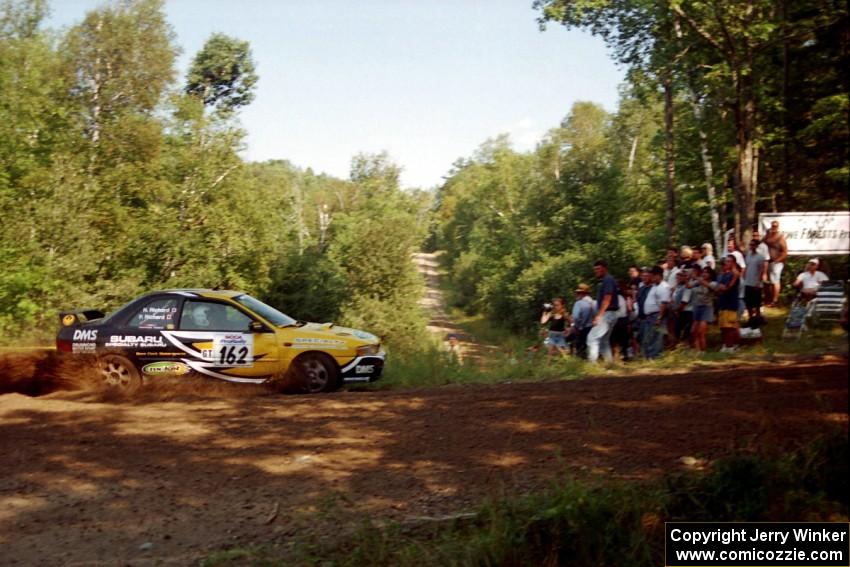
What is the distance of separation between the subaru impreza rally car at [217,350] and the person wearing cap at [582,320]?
13.7 feet

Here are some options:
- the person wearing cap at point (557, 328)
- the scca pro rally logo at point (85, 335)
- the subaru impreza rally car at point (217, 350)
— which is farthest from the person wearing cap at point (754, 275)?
the scca pro rally logo at point (85, 335)

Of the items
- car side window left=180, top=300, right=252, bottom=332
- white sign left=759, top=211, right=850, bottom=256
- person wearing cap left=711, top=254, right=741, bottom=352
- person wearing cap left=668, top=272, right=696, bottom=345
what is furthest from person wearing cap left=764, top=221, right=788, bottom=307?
car side window left=180, top=300, right=252, bottom=332

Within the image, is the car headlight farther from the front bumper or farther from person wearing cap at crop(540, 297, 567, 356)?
person wearing cap at crop(540, 297, 567, 356)

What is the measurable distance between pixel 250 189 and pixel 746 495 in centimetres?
2927

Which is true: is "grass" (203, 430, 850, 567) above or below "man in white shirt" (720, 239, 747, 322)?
below

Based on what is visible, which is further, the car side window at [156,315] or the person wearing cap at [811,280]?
the person wearing cap at [811,280]

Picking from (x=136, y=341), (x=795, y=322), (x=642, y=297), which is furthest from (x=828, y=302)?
(x=136, y=341)

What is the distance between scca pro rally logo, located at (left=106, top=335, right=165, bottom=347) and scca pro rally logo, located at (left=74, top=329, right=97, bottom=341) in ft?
1.00

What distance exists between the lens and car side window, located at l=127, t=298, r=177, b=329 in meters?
11.7

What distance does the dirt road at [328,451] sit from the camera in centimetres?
609

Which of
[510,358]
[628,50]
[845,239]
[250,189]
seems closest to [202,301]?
[510,358]

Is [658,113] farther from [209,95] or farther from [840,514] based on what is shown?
[840,514]

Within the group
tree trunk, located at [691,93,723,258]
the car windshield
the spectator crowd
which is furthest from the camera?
tree trunk, located at [691,93,723,258]

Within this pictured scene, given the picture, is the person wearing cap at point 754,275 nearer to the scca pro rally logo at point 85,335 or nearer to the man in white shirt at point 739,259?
the man in white shirt at point 739,259
